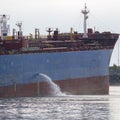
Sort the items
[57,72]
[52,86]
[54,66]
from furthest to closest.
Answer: [57,72]
[54,66]
[52,86]

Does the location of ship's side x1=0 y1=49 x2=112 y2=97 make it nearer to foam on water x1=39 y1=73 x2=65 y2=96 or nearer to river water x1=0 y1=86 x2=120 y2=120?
foam on water x1=39 y1=73 x2=65 y2=96

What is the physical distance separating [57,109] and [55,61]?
16394 mm

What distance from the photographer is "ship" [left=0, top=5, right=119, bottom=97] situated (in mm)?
58219

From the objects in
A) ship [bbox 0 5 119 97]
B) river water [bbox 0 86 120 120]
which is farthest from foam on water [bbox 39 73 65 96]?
river water [bbox 0 86 120 120]

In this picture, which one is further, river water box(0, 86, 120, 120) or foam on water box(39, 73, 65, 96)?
foam on water box(39, 73, 65, 96)

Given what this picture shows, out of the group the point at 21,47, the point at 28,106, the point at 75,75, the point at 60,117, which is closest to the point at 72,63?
the point at 75,75

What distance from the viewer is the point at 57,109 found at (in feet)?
151

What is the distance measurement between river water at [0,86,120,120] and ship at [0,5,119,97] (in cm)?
403

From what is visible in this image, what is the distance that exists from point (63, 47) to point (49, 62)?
4.88m

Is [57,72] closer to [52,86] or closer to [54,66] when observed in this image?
[54,66]

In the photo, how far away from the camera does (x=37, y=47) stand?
63531 millimetres

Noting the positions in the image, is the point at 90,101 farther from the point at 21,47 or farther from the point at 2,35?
the point at 2,35

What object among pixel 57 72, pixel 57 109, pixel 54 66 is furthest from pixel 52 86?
pixel 57 109

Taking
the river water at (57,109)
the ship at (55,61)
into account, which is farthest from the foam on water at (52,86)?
the river water at (57,109)
